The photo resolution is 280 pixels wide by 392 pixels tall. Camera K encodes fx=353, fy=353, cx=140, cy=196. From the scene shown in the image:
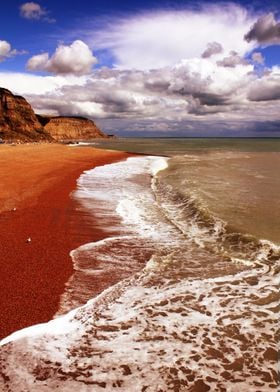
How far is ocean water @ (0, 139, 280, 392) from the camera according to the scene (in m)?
4.75

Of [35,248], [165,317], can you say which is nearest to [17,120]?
[35,248]

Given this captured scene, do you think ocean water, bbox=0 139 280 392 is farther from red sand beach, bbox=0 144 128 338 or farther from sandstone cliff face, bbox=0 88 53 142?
sandstone cliff face, bbox=0 88 53 142

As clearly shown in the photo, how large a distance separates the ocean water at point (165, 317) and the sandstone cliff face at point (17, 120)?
118625 mm

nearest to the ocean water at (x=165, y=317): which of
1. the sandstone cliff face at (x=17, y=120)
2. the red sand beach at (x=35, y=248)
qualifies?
the red sand beach at (x=35, y=248)

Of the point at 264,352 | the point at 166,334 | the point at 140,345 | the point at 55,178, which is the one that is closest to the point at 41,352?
the point at 140,345

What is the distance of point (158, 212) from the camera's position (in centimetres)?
1424

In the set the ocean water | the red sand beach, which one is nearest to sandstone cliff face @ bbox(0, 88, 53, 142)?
the red sand beach

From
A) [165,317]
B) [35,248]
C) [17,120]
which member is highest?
[17,120]

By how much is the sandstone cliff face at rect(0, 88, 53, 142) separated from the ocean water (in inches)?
4670

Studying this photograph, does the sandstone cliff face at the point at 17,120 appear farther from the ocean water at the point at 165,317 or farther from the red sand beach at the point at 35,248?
the ocean water at the point at 165,317

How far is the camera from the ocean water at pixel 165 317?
4.75 m

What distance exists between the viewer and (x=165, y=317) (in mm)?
6203

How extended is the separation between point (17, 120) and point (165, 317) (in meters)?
138

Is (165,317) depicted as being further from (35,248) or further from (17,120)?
(17,120)
